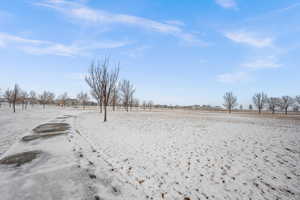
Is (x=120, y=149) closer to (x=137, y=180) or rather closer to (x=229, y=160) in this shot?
(x=137, y=180)

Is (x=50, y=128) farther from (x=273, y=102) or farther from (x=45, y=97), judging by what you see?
(x=273, y=102)

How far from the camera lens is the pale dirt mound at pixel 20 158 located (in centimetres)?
434

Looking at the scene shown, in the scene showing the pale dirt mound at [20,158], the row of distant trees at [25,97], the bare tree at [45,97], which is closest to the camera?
the pale dirt mound at [20,158]

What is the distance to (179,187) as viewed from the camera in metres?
3.26

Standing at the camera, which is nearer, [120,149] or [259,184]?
[259,184]

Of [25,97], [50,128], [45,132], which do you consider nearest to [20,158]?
[45,132]

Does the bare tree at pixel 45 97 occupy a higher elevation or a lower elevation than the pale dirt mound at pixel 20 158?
higher

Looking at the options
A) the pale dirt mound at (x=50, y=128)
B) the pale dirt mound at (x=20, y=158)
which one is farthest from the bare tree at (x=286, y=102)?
the pale dirt mound at (x=20, y=158)

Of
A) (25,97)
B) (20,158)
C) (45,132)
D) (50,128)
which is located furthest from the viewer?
(25,97)

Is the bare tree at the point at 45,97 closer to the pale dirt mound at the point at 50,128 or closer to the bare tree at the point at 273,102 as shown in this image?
the pale dirt mound at the point at 50,128

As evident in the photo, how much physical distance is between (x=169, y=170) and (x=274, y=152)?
16.1 ft

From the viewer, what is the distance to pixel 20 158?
15.4 ft

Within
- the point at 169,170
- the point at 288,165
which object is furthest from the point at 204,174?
the point at 288,165

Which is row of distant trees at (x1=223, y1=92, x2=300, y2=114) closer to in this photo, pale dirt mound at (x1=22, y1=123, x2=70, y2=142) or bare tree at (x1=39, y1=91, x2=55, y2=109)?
pale dirt mound at (x1=22, y1=123, x2=70, y2=142)
